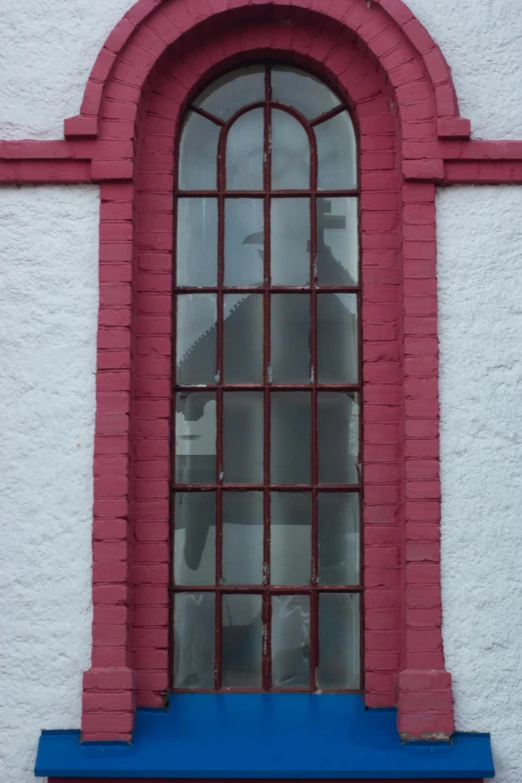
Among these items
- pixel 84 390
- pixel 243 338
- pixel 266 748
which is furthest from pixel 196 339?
pixel 266 748

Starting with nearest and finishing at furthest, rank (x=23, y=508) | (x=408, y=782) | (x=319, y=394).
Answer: (x=408, y=782) → (x=23, y=508) → (x=319, y=394)

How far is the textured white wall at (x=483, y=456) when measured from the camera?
4750mm

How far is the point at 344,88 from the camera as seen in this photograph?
5.39 metres

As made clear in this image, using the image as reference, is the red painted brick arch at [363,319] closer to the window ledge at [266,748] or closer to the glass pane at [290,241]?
the window ledge at [266,748]

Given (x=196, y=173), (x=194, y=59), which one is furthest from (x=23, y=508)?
(x=194, y=59)

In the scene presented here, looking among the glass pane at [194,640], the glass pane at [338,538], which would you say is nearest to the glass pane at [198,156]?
the glass pane at [338,538]

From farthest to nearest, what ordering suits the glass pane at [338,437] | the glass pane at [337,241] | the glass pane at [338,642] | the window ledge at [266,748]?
the glass pane at [337,241] < the glass pane at [338,437] < the glass pane at [338,642] < the window ledge at [266,748]

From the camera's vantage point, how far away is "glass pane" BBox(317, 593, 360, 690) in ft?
16.5

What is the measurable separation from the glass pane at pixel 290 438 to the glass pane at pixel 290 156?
116cm

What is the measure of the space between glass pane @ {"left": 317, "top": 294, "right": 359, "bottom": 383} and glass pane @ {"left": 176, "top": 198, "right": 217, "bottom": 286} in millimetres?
623

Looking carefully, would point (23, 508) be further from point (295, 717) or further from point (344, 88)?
point (344, 88)

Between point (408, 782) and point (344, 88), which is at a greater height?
point (344, 88)

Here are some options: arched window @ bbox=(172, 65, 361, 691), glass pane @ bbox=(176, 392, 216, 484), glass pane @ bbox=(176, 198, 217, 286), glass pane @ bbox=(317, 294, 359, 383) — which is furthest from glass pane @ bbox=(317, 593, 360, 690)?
glass pane @ bbox=(176, 198, 217, 286)

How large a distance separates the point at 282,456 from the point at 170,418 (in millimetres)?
616
